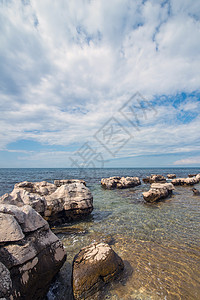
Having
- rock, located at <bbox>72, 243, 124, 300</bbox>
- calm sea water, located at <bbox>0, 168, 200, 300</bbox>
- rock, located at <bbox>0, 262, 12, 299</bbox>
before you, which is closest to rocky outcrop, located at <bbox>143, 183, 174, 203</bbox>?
calm sea water, located at <bbox>0, 168, 200, 300</bbox>

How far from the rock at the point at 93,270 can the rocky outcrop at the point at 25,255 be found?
2.20 feet

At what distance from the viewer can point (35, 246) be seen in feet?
14.3

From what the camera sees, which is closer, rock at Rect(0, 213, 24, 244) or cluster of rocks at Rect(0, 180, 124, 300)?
cluster of rocks at Rect(0, 180, 124, 300)

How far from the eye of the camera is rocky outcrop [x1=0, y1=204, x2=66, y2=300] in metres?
3.56

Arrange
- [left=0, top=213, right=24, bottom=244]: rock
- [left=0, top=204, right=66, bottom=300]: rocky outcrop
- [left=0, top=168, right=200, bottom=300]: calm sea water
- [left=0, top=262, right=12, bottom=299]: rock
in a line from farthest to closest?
[left=0, top=168, right=200, bottom=300]: calm sea water < [left=0, top=213, right=24, bottom=244]: rock < [left=0, top=204, right=66, bottom=300]: rocky outcrop < [left=0, top=262, right=12, bottom=299]: rock

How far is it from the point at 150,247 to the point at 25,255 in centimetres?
556

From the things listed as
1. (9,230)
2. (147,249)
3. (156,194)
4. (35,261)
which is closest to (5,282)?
(35,261)

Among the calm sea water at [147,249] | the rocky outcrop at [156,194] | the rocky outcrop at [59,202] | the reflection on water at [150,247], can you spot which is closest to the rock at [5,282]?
the calm sea water at [147,249]

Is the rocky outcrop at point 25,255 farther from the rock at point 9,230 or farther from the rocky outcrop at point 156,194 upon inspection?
the rocky outcrop at point 156,194

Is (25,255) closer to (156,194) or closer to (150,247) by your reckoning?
(150,247)

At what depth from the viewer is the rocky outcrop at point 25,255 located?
3.56 m

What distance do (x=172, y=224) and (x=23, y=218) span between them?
29.7 feet

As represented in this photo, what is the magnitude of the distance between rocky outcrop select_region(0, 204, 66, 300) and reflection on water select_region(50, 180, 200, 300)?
105 centimetres

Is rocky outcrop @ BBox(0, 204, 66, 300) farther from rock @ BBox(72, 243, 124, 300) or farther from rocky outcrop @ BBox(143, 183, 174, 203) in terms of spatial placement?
rocky outcrop @ BBox(143, 183, 174, 203)
